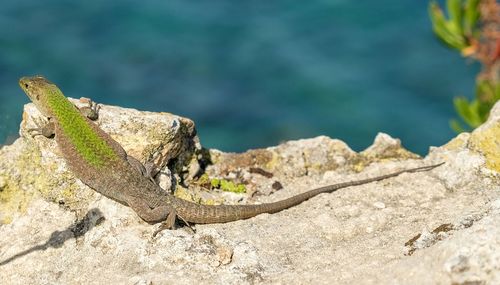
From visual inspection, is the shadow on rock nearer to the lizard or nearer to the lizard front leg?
the lizard

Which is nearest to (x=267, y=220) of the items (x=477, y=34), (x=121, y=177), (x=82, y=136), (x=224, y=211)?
(x=224, y=211)

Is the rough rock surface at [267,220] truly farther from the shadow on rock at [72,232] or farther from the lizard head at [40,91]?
the lizard head at [40,91]

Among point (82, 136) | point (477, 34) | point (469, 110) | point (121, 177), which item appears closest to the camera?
point (121, 177)

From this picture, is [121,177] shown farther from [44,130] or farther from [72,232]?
[44,130]

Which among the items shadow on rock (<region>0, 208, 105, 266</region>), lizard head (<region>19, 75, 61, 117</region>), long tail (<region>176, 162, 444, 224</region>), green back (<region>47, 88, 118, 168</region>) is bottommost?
shadow on rock (<region>0, 208, 105, 266</region>)

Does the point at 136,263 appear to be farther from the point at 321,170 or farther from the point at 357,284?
the point at 321,170

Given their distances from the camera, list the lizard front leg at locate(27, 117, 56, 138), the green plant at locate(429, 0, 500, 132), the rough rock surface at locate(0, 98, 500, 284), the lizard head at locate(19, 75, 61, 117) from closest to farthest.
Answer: the rough rock surface at locate(0, 98, 500, 284), the lizard front leg at locate(27, 117, 56, 138), the lizard head at locate(19, 75, 61, 117), the green plant at locate(429, 0, 500, 132)

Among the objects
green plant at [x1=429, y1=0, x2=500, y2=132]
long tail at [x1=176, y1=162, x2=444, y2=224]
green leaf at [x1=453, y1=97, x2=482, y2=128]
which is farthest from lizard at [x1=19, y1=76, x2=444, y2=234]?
green plant at [x1=429, y1=0, x2=500, y2=132]
